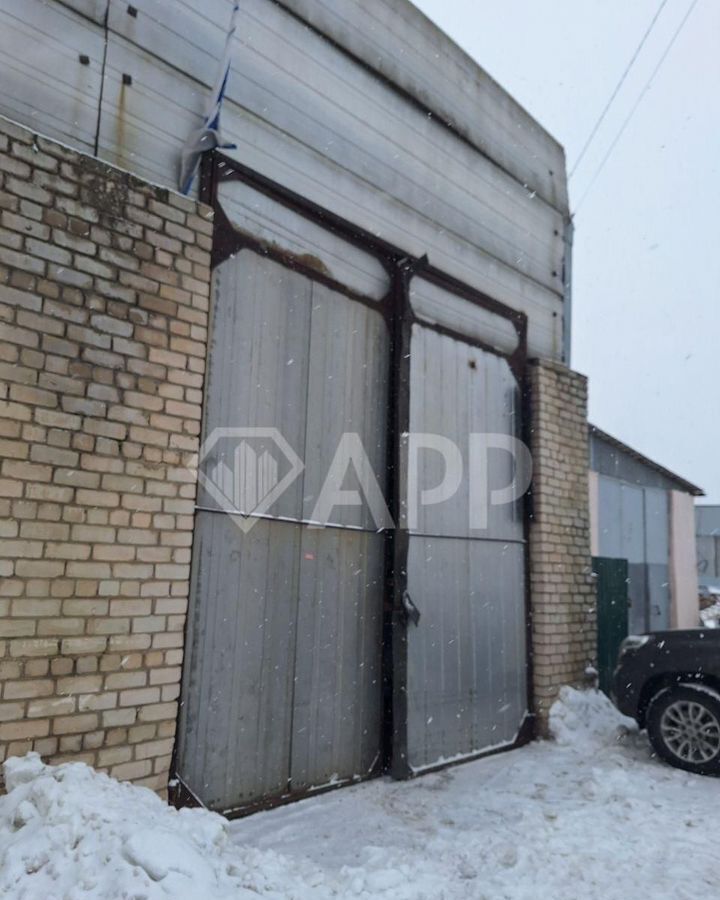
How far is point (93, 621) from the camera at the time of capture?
137 inches

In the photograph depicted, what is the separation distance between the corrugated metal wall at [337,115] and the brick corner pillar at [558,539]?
24.7 inches

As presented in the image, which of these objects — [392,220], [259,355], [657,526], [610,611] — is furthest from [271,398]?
[657,526]

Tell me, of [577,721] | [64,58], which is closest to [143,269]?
[64,58]

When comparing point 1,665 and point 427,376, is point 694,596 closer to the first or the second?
point 427,376

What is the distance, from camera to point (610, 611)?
26.8ft

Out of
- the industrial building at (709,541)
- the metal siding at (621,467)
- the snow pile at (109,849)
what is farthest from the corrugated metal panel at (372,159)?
the industrial building at (709,541)

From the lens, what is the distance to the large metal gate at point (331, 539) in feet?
14.1

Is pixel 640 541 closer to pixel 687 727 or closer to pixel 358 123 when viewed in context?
pixel 687 727

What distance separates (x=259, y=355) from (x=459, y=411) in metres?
2.14

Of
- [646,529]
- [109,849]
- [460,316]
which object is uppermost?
[460,316]

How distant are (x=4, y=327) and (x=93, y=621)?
1.41m

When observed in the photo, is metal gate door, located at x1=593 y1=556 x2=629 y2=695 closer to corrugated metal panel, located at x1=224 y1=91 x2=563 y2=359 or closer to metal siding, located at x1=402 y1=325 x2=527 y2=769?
metal siding, located at x1=402 y1=325 x2=527 y2=769

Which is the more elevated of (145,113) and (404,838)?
(145,113)

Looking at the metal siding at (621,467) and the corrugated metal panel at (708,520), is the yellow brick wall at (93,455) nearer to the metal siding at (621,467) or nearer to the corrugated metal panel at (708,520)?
the metal siding at (621,467)
